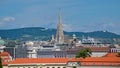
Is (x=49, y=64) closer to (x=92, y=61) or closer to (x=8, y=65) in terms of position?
(x=8, y=65)

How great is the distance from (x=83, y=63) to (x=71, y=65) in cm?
524

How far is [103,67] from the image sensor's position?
100 meters

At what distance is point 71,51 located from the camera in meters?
193

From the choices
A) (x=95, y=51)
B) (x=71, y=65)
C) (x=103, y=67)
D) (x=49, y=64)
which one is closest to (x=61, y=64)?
(x=49, y=64)

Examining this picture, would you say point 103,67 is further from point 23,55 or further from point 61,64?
point 23,55

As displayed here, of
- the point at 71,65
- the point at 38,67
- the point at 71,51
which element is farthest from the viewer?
the point at 71,51

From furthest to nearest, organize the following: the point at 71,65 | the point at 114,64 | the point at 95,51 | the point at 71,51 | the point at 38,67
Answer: the point at 71,51 → the point at 95,51 → the point at 38,67 → the point at 71,65 → the point at 114,64

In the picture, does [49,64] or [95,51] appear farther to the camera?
[95,51]

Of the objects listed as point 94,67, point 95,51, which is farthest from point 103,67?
point 95,51

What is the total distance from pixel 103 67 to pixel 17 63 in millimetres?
27244

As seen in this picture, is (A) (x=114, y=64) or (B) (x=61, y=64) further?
(B) (x=61, y=64)

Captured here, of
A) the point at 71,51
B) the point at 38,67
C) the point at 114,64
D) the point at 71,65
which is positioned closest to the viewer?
the point at 114,64

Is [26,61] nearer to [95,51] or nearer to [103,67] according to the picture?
Result: [103,67]

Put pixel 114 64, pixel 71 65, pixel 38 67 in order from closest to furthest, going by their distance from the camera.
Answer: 1. pixel 114 64
2. pixel 71 65
3. pixel 38 67
